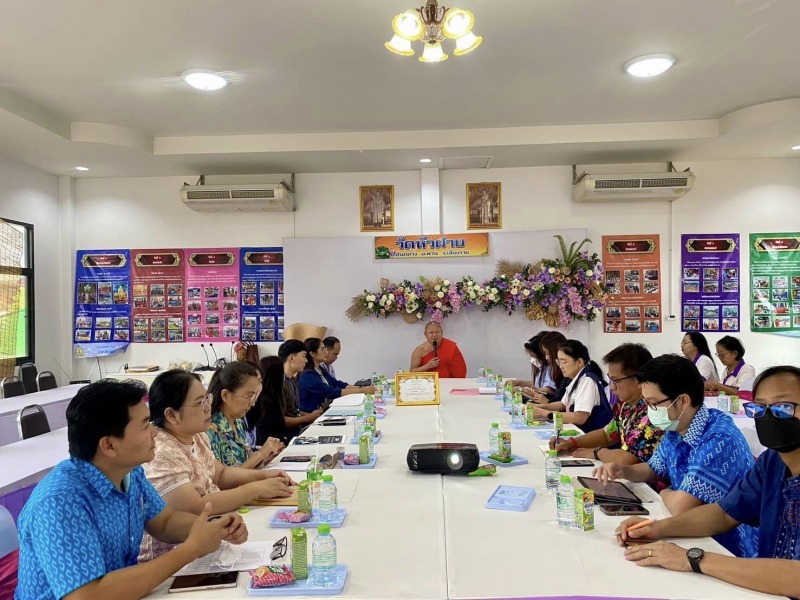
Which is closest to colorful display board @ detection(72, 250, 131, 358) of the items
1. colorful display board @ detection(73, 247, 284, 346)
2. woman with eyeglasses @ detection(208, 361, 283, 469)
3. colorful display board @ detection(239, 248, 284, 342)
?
colorful display board @ detection(73, 247, 284, 346)

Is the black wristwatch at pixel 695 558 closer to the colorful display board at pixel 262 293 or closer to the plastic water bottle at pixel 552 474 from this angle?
the plastic water bottle at pixel 552 474

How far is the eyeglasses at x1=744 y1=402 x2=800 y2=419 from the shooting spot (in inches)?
60.1

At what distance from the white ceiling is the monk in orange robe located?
1.91 metres

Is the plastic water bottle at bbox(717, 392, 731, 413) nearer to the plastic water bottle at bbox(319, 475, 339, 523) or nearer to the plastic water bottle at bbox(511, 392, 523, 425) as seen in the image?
the plastic water bottle at bbox(511, 392, 523, 425)

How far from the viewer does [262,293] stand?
6.66 metres

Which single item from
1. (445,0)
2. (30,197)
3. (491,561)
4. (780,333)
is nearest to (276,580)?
(491,561)

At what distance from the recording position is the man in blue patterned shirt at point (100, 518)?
4.30ft

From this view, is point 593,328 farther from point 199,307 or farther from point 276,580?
point 276,580

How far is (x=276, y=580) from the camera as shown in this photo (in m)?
1.45

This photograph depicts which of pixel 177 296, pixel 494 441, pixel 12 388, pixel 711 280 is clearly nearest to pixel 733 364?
pixel 711 280

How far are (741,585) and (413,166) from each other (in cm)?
544

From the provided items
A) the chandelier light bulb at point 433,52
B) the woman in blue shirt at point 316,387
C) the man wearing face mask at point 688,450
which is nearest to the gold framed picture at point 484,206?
the woman in blue shirt at point 316,387

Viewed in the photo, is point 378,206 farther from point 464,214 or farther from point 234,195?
point 234,195

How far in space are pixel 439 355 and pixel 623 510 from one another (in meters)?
4.22
